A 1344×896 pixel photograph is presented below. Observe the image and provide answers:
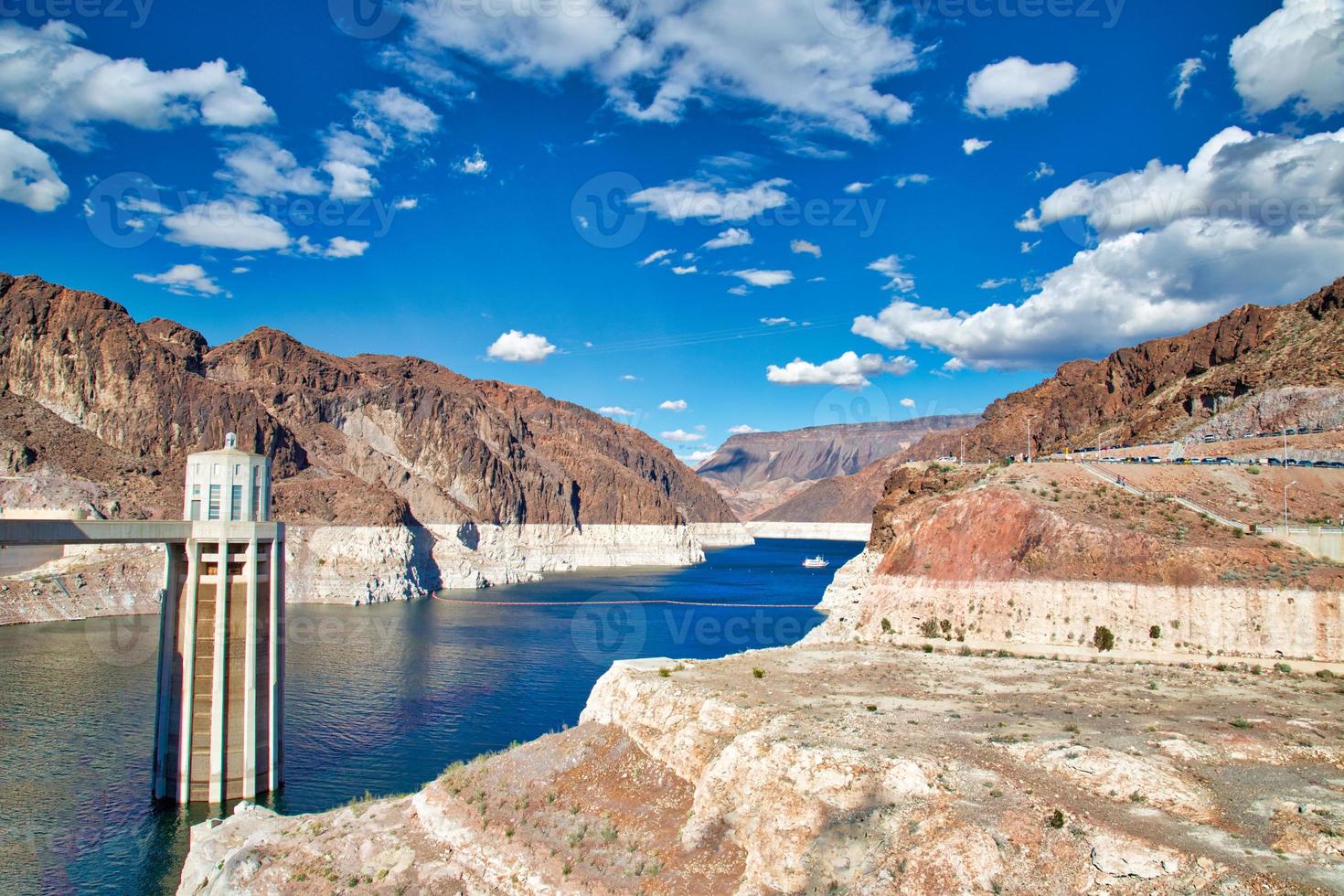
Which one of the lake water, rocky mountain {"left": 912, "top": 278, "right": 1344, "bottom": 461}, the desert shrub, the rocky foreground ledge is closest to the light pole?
the rocky foreground ledge

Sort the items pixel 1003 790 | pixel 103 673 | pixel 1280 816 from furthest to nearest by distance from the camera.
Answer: pixel 103 673 < pixel 1003 790 < pixel 1280 816

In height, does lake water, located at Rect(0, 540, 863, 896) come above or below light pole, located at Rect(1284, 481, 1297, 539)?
below

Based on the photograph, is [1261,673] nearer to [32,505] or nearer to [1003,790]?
[1003,790]

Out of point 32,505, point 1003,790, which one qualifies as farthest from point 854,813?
point 32,505

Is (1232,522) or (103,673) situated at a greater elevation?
(1232,522)

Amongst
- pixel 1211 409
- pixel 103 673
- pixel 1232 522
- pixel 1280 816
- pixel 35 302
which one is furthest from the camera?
pixel 35 302

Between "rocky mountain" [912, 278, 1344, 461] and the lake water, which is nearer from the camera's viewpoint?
the lake water

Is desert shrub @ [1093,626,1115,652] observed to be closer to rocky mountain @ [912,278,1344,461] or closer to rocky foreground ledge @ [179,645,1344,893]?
rocky foreground ledge @ [179,645,1344,893]
